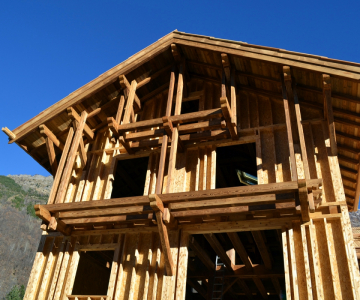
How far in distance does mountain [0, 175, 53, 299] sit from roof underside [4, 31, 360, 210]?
7073 cm

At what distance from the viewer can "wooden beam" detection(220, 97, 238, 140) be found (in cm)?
1023

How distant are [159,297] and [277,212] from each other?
3.87 meters

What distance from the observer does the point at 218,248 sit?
1266cm

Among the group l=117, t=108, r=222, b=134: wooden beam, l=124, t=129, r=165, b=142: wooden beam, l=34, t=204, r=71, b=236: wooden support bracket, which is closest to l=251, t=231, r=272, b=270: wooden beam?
l=117, t=108, r=222, b=134: wooden beam

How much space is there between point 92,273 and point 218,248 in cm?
656

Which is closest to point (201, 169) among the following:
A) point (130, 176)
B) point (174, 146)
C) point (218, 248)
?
point (174, 146)

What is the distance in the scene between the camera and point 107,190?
1242 cm

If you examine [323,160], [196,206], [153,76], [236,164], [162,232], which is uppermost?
[153,76]

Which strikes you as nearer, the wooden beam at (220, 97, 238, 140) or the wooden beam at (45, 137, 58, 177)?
the wooden beam at (220, 97, 238, 140)

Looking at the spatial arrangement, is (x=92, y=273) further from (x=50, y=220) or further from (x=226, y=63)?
(x=226, y=63)

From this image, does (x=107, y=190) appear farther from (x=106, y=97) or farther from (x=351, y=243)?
(x=351, y=243)

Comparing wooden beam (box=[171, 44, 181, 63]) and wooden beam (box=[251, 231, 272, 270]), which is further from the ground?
wooden beam (box=[171, 44, 181, 63])

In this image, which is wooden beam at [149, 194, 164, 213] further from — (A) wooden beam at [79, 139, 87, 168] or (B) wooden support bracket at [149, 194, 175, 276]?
(A) wooden beam at [79, 139, 87, 168]

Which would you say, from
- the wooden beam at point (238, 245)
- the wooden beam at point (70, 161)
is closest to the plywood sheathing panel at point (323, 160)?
the wooden beam at point (238, 245)
